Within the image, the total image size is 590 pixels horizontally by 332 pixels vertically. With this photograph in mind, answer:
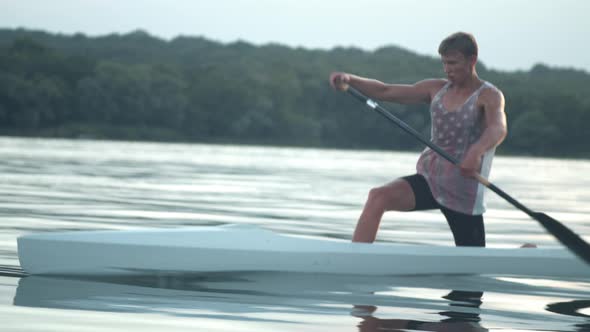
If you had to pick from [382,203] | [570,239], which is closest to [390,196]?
[382,203]

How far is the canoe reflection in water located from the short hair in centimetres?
156

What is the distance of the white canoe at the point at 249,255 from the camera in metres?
6.19

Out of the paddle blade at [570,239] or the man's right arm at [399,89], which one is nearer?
the paddle blade at [570,239]

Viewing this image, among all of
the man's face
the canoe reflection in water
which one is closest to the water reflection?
the canoe reflection in water

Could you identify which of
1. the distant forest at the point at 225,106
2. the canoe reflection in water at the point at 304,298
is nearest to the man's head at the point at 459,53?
the canoe reflection in water at the point at 304,298

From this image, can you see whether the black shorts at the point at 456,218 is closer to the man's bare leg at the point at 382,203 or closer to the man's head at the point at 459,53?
the man's bare leg at the point at 382,203

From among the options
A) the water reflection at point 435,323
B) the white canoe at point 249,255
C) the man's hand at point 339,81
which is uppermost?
the man's hand at point 339,81

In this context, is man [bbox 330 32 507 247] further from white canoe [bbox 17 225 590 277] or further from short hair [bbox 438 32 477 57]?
white canoe [bbox 17 225 590 277]

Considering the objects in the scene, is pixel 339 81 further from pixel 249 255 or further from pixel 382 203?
pixel 249 255

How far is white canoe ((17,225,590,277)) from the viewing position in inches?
244

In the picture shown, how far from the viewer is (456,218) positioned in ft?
21.8

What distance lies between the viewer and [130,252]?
6.24 metres

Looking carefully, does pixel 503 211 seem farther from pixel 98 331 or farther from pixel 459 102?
pixel 98 331

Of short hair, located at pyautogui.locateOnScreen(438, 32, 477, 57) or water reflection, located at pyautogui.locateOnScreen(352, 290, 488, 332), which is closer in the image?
water reflection, located at pyautogui.locateOnScreen(352, 290, 488, 332)
